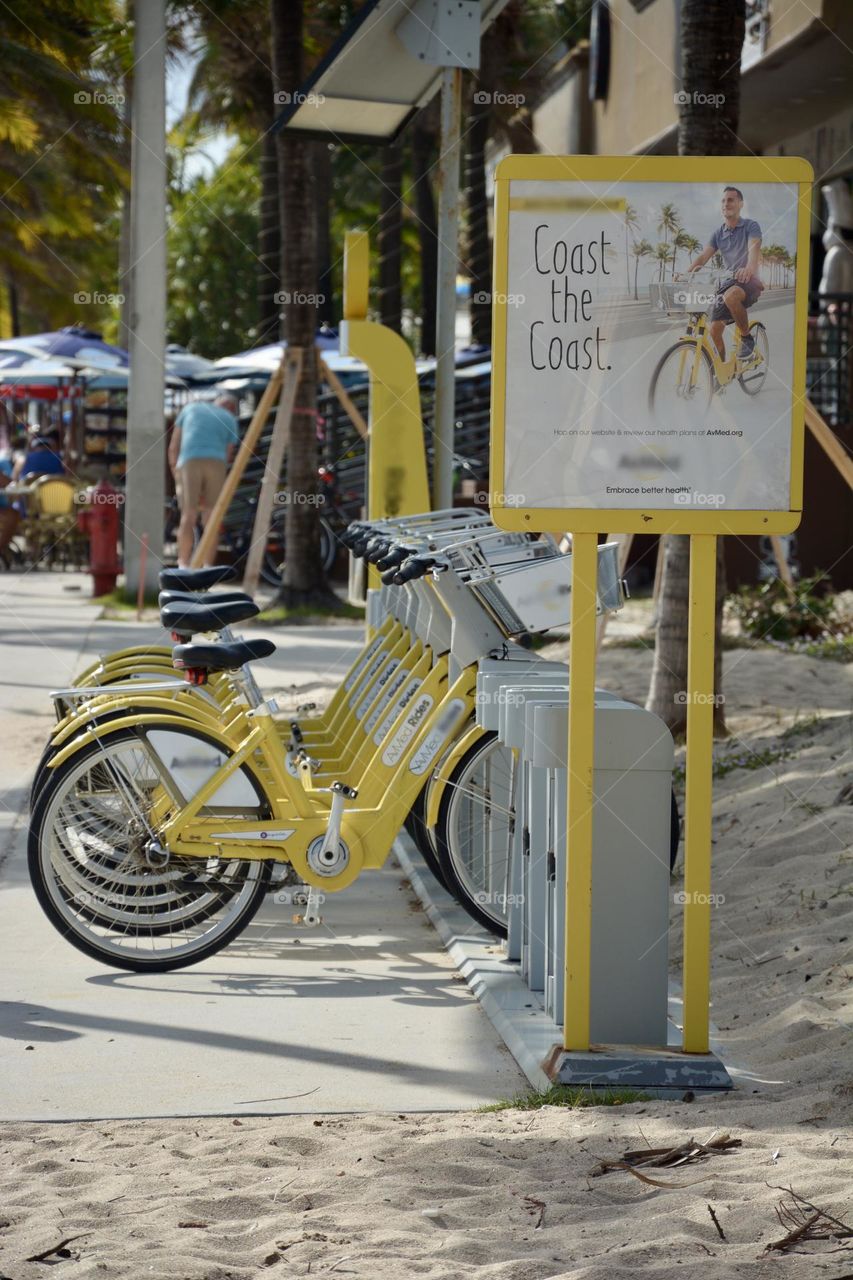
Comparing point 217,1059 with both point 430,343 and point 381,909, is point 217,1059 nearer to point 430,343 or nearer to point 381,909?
point 381,909

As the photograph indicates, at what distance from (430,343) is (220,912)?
85.0 feet

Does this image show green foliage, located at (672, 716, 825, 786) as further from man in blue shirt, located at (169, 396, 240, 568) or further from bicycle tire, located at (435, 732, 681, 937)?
man in blue shirt, located at (169, 396, 240, 568)

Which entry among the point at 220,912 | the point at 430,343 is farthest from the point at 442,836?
the point at 430,343

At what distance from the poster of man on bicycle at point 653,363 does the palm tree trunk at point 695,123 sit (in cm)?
380

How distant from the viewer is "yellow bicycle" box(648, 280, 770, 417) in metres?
4.11

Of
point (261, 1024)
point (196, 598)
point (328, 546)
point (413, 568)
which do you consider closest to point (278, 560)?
point (328, 546)

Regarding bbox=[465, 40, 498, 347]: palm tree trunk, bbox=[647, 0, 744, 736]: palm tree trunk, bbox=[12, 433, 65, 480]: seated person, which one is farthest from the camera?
bbox=[465, 40, 498, 347]: palm tree trunk

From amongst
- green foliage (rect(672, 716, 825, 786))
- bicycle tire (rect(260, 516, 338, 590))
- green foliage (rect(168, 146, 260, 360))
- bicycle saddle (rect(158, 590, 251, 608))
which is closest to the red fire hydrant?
bicycle tire (rect(260, 516, 338, 590))

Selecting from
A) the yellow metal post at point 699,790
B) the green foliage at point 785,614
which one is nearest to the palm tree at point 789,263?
the yellow metal post at point 699,790

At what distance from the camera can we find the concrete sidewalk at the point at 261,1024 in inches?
164

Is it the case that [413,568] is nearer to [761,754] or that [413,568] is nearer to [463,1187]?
[463,1187]

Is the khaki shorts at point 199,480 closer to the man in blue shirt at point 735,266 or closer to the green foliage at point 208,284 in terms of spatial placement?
the man in blue shirt at point 735,266

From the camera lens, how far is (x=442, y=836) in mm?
5457

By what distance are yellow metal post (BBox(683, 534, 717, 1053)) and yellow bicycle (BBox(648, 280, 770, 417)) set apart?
13.7 inches
